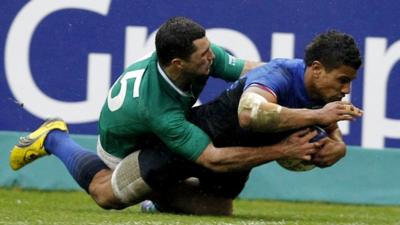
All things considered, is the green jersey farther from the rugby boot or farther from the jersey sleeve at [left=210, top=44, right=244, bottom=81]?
the rugby boot

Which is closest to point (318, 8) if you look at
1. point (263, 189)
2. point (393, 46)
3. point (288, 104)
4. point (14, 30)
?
point (393, 46)

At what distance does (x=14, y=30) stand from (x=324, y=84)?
398cm

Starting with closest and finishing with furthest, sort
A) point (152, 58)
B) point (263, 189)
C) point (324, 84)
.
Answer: point (324, 84) → point (152, 58) → point (263, 189)

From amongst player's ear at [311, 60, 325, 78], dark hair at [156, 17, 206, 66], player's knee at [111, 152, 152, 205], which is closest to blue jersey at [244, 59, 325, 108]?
player's ear at [311, 60, 325, 78]

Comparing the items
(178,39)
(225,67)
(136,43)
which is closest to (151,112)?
(178,39)

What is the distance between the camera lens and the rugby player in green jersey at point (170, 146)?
822cm

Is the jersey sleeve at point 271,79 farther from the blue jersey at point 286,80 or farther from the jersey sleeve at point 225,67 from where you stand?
the jersey sleeve at point 225,67

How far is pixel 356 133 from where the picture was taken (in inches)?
444

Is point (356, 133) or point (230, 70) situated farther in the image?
point (356, 133)

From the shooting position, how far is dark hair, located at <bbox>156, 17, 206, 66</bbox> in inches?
328

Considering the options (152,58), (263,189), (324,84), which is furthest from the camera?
(263,189)

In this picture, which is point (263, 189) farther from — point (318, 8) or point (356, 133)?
point (318, 8)

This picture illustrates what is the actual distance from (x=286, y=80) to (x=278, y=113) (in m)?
0.34

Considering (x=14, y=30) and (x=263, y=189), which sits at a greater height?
(x=14, y=30)
